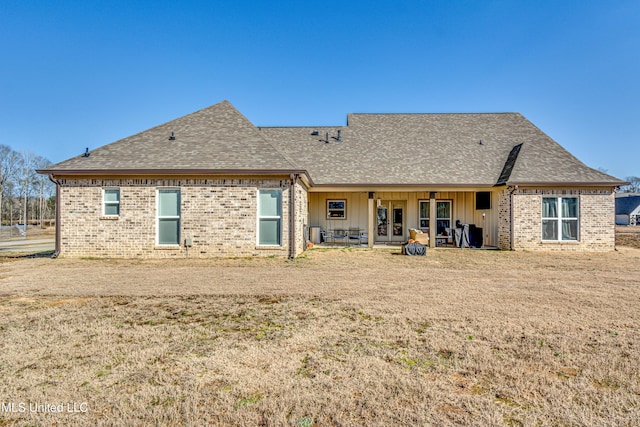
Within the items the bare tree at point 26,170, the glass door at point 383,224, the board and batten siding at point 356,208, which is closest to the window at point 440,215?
the board and batten siding at point 356,208

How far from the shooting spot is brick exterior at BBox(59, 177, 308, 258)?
38.2ft

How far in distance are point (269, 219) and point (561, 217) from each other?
10951 millimetres

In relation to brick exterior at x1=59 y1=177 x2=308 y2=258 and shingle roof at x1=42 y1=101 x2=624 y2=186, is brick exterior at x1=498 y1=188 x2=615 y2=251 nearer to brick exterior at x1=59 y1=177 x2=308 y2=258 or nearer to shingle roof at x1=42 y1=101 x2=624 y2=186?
shingle roof at x1=42 y1=101 x2=624 y2=186

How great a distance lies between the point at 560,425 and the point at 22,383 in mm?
4398

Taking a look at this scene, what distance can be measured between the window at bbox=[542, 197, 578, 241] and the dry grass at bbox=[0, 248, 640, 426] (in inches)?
243

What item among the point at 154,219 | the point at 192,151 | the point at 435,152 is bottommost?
the point at 154,219

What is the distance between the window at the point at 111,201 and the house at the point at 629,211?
5249 centimetres

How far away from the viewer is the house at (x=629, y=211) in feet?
137

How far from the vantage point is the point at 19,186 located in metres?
49.8

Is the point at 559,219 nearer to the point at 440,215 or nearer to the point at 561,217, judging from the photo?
the point at 561,217

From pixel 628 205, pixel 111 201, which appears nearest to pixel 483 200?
pixel 111 201

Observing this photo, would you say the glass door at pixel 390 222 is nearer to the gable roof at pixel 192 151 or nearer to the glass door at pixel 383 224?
the glass door at pixel 383 224

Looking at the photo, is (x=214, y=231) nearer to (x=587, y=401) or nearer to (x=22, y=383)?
(x=22, y=383)

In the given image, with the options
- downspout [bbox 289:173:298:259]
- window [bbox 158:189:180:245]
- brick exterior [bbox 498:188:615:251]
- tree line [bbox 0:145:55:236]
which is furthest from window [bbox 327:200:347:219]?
tree line [bbox 0:145:55:236]
